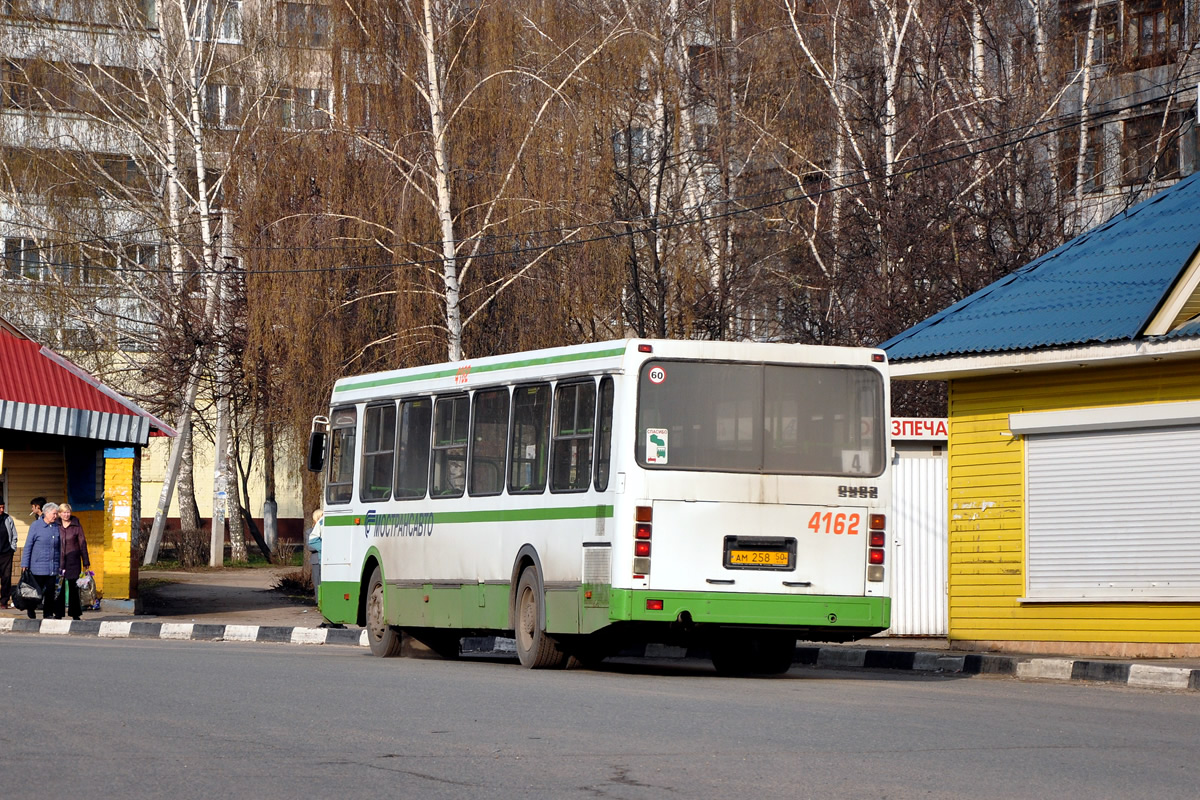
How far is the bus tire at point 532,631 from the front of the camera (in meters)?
16.4

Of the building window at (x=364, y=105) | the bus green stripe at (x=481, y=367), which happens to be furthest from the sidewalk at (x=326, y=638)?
the building window at (x=364, y=105)

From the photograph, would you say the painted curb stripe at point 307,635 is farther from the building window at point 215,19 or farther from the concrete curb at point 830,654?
the building window at point 215,19

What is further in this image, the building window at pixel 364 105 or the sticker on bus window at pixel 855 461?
the building window at pixel 364 105

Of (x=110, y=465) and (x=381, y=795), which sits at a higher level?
(x=110, y=465)

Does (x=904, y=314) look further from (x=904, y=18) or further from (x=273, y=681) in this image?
(x=273, y=681)

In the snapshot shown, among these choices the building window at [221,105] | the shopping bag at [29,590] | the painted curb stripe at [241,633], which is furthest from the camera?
the building window at [221,105]

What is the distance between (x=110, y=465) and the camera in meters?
29.5

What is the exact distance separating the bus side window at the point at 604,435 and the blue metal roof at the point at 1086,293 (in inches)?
201

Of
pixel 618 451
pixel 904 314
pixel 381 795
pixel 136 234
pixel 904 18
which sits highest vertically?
pixel 904 18

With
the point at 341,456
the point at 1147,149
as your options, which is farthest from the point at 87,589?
the point at 1147,149

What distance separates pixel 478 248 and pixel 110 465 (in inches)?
281

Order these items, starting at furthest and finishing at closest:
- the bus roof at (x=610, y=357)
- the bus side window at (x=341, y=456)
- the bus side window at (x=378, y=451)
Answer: the bus side window at (x=341, y=456)
the bus side window at (x=378, y=451)
the bus roof at (x=610, y=357)

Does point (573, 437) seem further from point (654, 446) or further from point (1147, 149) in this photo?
point (1147, 149)

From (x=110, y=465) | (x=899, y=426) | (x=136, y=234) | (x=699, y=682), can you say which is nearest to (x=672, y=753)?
(x=699, y=682)
